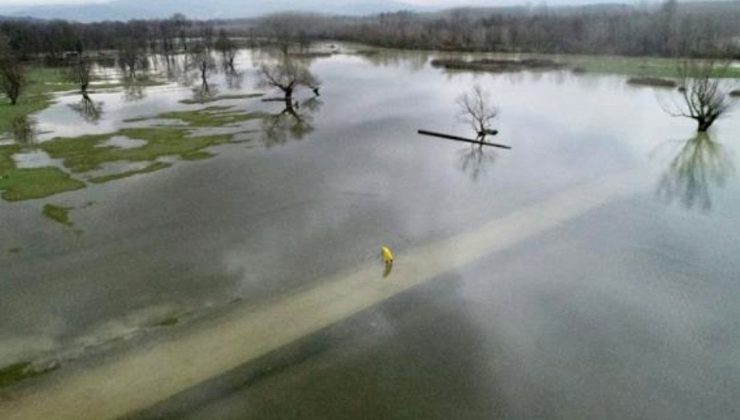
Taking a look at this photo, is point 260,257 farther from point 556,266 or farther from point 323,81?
point 323,81

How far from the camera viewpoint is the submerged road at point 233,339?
11.8m

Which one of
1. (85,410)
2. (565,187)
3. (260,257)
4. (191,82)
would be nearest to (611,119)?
(565,187)

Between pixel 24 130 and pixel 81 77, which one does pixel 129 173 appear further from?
pixel 81 77

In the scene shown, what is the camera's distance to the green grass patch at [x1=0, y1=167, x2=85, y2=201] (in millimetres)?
23703

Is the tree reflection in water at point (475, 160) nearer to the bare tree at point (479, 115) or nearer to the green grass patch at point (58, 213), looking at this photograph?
the bare tree at point (479, 115)

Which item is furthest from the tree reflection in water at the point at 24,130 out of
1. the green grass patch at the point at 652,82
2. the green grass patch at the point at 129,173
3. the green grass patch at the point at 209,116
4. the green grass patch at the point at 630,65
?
the green grass patch at the point at 630,65

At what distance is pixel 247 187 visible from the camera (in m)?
24.8

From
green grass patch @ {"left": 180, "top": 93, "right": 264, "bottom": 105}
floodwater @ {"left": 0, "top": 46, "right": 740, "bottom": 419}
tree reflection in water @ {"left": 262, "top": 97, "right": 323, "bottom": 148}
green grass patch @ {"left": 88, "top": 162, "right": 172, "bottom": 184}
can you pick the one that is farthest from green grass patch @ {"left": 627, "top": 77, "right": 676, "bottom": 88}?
green grass patch @ {"left": 88, "top": 162, "right": 172, "bottom": 184}

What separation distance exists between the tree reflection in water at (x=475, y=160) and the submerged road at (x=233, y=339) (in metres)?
7.18

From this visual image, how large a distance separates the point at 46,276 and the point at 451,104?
33.4 metres

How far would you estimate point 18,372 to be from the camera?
41.5 ft

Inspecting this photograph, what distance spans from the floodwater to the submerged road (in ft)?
0.19

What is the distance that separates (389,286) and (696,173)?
18.3m

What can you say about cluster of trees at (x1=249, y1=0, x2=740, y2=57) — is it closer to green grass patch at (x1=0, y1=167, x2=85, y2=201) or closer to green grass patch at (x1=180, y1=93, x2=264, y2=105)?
green grass patch at (x1=180, y1=93, x2=264, y2=105)
